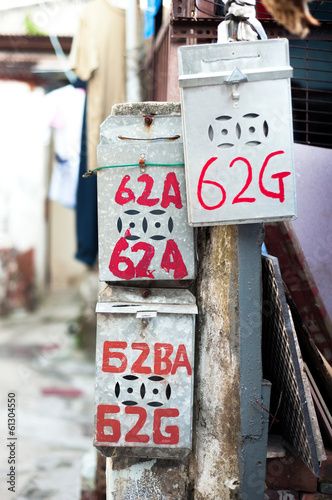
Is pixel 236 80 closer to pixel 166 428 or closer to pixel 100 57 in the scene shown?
pixel 166 428

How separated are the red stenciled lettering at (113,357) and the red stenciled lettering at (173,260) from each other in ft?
1.22

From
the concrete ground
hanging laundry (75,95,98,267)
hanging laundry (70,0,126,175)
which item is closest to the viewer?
the concrete ground

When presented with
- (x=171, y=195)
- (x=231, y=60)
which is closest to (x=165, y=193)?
(x=171, y=195)

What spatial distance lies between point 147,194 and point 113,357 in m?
0.71

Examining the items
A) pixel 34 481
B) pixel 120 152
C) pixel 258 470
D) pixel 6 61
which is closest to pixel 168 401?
pixel 258 470

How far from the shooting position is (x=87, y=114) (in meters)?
5.65

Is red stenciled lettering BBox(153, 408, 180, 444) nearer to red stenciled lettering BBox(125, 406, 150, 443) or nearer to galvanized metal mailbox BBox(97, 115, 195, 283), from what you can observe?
red stenciled lettering BBox(125, 406, 150, 443)

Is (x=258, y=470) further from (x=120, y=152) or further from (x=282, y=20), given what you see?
(x=282, y=20)

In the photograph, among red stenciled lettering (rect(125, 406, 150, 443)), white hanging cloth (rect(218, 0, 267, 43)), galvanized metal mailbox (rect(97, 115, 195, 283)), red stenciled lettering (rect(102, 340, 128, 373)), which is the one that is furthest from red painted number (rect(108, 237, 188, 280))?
white hanging cloth (rect(218, 0, 267, 43))

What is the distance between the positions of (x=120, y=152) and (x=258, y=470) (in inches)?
57.7

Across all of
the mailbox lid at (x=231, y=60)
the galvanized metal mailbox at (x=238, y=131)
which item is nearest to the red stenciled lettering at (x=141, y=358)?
the galvanized metal mailbox at (x=238, y=131)

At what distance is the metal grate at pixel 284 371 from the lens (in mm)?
2043

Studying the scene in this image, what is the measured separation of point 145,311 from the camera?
81.6 inches

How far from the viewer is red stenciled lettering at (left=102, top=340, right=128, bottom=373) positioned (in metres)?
2.09
